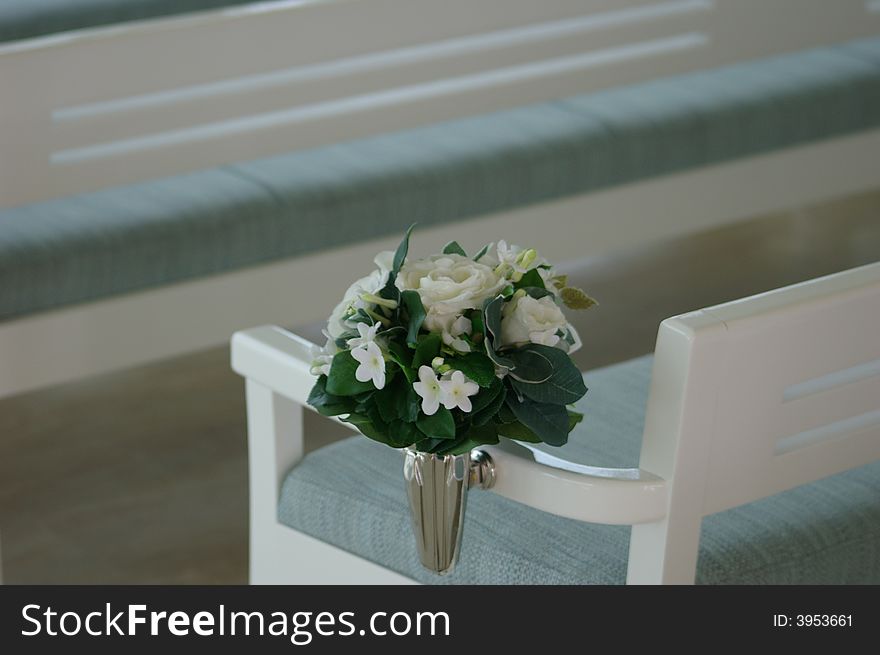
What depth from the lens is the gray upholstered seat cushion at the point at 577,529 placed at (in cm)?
177

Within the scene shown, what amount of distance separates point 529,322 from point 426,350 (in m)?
0.10

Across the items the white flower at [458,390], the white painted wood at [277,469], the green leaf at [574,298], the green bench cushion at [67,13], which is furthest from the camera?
the green bench cushion at [67,13]

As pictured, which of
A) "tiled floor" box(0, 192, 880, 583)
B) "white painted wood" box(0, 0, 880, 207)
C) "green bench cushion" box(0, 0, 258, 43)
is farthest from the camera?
"green bench cushion" box(0, 0, 258, 43)

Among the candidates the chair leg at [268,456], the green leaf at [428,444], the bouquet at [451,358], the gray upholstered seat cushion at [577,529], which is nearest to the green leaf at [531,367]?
the bouquet at [451,358]

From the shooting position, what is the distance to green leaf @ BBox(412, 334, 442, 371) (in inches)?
58.1

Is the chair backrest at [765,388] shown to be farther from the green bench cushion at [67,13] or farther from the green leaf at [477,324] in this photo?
the green bench cushion at [67,13]

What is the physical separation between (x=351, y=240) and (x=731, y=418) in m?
1.57

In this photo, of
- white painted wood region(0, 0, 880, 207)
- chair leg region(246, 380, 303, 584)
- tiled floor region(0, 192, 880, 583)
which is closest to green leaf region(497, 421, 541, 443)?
chair leg region(246, 380, 303, 584)

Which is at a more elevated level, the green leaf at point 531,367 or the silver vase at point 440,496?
the green leaf at point 531,367

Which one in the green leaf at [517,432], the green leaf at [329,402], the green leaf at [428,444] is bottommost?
the green leaf at [428,444]

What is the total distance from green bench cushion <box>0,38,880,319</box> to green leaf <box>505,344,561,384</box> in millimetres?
1437

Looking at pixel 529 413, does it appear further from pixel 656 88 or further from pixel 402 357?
pixel 656 88

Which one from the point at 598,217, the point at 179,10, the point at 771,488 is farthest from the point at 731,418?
the point at 179,10

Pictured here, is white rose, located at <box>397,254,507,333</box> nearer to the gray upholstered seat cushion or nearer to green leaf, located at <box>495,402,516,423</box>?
green leaf, located at <box>495,402,516,423</box>
